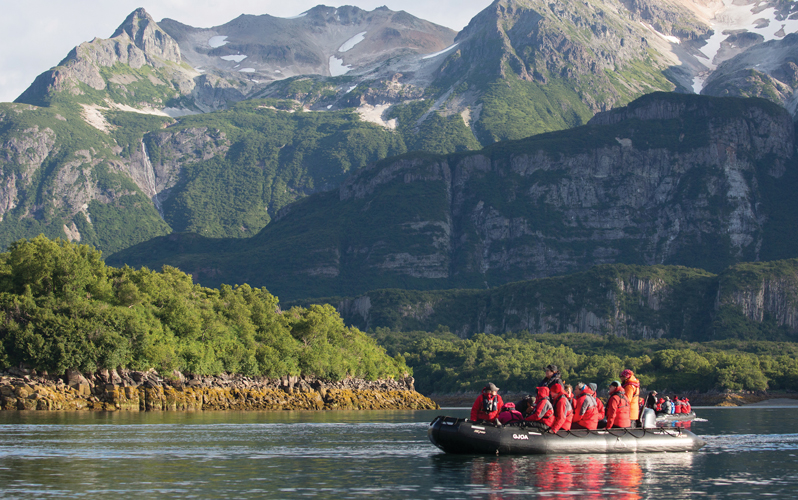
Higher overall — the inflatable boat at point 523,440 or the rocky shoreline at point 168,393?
the rocky shoreline at point 168,393

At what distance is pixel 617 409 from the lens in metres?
53.1

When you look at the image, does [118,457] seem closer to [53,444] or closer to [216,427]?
[53,444]

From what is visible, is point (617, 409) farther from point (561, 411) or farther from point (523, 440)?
point (523, 440)

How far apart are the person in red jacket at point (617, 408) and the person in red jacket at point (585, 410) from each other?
3.00 feet

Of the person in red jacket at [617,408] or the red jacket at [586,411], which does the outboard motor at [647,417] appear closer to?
the person in red jacket at [617,408]

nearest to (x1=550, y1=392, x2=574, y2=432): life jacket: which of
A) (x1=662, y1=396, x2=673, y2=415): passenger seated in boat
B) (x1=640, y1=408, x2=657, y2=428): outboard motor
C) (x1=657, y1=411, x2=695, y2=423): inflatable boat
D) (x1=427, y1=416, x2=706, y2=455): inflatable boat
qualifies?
(x1=427, y1=416, x2=706, y2=455): inflatable boat

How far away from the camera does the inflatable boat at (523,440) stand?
166ft

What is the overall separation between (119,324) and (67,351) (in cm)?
824

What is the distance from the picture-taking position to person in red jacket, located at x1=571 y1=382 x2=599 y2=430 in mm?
52094

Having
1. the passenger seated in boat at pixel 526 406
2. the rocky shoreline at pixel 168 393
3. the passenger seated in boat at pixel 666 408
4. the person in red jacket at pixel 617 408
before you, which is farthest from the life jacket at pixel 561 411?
the rocky shoreline at pixel 168 393

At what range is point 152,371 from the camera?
347ft

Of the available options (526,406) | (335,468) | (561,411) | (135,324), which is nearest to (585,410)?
(561,411)

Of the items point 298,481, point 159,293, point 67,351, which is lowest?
point 298,481

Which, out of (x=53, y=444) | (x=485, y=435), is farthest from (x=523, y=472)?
(x=53, y=444)
